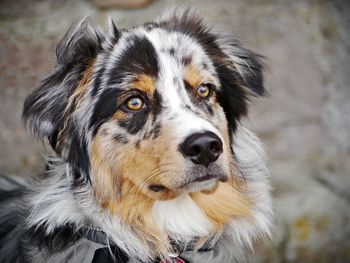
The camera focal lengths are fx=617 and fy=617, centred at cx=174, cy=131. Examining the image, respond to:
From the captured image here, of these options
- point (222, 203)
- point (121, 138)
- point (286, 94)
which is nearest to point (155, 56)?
point (121, 138)

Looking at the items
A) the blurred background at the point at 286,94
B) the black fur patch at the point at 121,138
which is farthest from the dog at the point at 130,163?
the blurred background at the point at 286,94

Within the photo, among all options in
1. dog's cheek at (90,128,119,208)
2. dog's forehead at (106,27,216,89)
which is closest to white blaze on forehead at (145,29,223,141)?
dog's forehead at (106,27,216,89)

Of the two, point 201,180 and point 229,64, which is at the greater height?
point 229,64

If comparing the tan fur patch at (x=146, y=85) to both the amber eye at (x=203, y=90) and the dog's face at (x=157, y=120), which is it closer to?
the dog's face at (x=157, y=120)

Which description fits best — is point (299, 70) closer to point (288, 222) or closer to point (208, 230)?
point (288, 222)

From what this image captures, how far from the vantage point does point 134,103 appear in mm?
3148

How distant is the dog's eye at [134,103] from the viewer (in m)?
3.14

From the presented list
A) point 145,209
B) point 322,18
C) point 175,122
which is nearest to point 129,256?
point 145,209

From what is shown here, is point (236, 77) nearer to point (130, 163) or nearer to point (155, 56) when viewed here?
point (155, 56)

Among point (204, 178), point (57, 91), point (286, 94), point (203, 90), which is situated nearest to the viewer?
point (204, 178)

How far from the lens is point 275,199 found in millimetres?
5047

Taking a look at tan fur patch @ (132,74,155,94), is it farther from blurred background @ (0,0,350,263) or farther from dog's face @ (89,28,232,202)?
blurred background @ (0,0,350,263)

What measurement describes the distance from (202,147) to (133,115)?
1.58 ft

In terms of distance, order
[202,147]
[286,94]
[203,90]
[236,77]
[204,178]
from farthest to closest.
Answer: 1. [286,94]
2. [236,77]
3. [203,90]
4. [204,178]
5. [202,147]
